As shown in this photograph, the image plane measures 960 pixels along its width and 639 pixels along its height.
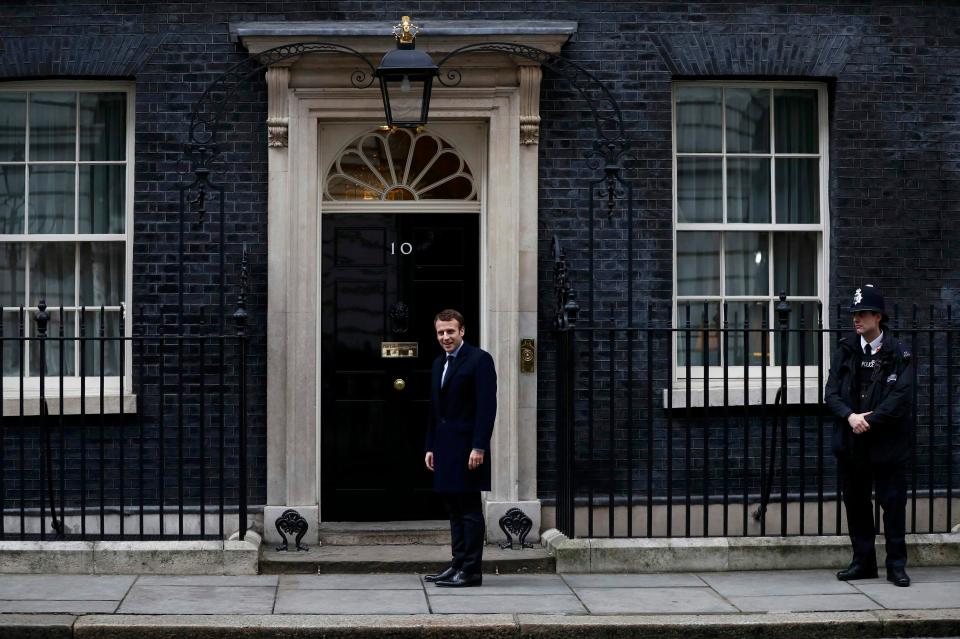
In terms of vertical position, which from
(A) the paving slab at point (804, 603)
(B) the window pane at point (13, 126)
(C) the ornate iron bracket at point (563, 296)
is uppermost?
(B) the window pane at point (13, 126)

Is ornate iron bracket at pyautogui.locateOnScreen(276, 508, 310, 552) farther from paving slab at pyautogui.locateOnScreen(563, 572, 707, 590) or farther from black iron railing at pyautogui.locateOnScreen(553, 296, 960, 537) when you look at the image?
paving slab at pyautogui.locateOnScreen(563, 572, 707, 590)

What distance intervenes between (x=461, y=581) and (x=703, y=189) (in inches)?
154

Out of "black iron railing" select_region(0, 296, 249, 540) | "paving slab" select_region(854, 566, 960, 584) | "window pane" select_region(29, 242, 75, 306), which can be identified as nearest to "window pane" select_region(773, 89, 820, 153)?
"paving slab" select_region(854, 566, 960, 584)

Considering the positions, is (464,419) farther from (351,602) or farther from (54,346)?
(54,346)

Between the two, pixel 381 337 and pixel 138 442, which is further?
pixel 381 337

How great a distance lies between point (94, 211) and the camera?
10703mm

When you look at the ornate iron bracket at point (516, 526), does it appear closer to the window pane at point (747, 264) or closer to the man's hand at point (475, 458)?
the man's hand at point (475, 458)

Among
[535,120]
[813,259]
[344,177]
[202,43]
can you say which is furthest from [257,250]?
[813,259]

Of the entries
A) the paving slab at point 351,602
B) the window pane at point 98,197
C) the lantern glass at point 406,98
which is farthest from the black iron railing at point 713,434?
the window pane at point 98,197

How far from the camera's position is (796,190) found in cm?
1105

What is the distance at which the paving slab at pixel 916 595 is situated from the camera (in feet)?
27.1

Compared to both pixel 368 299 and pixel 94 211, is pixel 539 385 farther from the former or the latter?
pixel 94 211

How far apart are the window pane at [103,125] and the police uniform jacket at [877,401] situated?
560cm

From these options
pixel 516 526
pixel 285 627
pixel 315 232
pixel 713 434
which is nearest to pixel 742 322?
pixel 713 434
